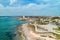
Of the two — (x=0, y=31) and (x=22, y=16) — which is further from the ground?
(x=22, y=16)

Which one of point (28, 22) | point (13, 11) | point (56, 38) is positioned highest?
point (13, 11)

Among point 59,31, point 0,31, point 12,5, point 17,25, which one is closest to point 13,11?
point 12,5

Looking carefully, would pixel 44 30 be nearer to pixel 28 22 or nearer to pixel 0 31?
pixel 28 22

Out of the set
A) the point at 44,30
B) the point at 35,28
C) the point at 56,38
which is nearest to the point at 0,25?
the point at 35,28

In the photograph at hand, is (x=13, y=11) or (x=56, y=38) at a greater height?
(x=13, y=11)

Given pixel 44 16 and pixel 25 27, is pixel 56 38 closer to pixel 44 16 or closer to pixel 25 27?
pixel 44 16

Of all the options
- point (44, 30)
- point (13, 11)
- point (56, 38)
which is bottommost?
point (56, 38)
